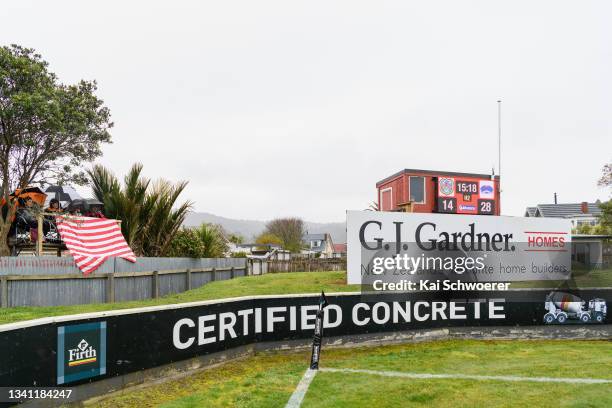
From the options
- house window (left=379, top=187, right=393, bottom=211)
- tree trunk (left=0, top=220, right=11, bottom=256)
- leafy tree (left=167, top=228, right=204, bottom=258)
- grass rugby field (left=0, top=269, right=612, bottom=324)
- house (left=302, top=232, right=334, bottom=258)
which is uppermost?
house window (left=379, top=187, right=393, bottom=211)

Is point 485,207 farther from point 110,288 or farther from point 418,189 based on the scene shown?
point 110,288

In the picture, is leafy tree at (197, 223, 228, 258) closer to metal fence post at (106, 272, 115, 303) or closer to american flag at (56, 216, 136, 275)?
american flag at (56, 216, 136, 275)

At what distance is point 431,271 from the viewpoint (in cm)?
1491

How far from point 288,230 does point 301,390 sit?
105 m

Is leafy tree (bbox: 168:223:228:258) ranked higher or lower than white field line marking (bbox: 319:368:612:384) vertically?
higher

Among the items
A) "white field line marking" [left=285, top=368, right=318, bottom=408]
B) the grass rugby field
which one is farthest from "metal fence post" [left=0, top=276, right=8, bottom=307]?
"white field line marking" [left=285, top=368, right=318, bottom=408]

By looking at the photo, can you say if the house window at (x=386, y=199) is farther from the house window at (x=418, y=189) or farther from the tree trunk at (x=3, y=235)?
the tree trunk at (x=3, y=235)

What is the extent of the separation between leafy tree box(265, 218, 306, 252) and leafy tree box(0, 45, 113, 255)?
83.3 m

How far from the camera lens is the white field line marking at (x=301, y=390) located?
275 inches

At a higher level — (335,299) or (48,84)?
(48,84)

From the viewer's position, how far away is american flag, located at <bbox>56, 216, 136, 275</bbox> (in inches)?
620

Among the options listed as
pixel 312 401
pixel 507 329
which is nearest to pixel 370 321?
pixel 507 329

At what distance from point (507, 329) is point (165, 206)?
18.7m

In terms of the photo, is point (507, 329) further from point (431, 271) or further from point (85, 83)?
point (85, 83)
